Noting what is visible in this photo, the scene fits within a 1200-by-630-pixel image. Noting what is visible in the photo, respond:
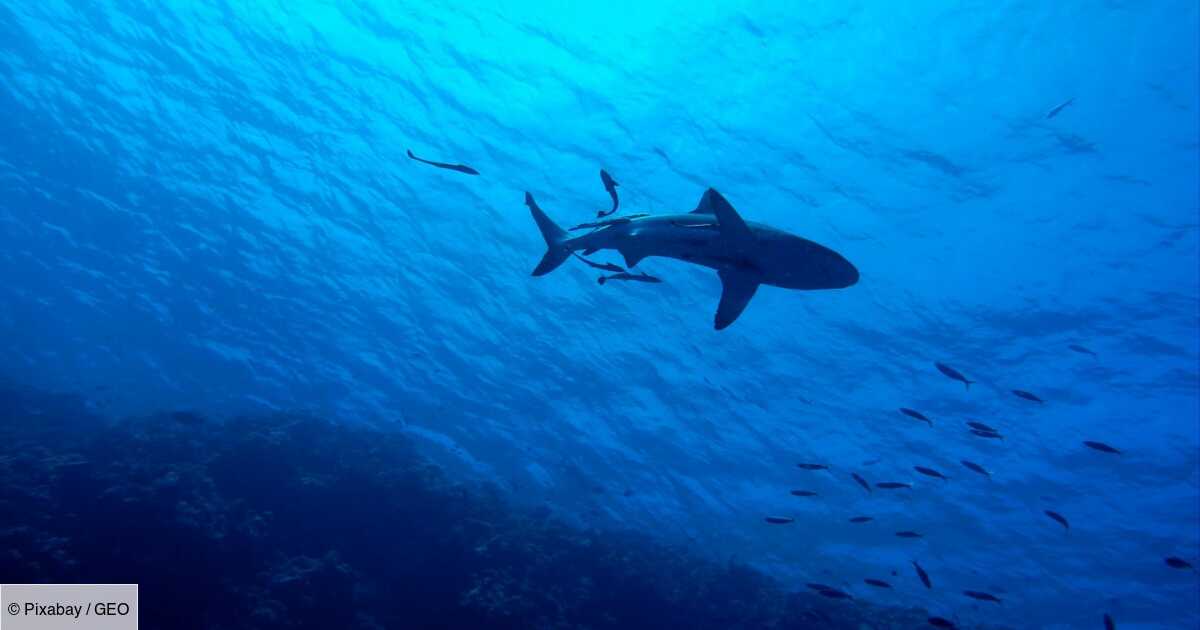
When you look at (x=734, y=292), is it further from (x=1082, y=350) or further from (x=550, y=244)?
(x=1082, y=350)

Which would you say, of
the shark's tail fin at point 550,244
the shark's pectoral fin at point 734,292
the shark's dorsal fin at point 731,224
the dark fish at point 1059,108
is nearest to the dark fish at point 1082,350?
the dark fish at point 1059,108

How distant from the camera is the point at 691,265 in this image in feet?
57.9

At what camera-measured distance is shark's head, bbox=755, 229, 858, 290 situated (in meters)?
4.93

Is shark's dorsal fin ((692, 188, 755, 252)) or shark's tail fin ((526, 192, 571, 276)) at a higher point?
shark's dorsal fin ((692, 188, 755, 252))

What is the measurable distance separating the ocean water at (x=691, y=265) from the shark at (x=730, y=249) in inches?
329

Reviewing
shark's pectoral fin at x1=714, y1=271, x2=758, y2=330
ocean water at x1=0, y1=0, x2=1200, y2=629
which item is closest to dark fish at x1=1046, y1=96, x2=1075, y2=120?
ocean water at x1=0, y1=0, x2=1200, y2=629

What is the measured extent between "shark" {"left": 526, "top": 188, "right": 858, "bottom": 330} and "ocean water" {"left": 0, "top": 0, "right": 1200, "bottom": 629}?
8.36m

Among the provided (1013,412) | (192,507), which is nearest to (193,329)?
(192,507)

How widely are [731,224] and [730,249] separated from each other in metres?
0.41

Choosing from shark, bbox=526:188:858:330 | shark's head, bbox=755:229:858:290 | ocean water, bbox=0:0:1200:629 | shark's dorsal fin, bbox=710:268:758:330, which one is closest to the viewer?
shark's head, bbox=755:229:858:290

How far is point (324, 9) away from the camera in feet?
49.9

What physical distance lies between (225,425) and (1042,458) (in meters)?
31.4

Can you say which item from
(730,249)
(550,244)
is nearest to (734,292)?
(730,249)

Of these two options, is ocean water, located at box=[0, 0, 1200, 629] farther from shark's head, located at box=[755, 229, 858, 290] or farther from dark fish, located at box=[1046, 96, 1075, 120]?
shark's head, located at box=[755, 229, 858, 290]
